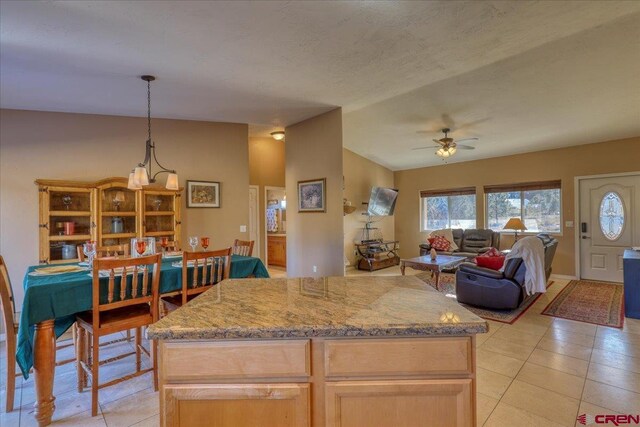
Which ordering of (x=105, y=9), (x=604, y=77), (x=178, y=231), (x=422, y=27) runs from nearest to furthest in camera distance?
1. (x=105, y=9)
2. (x=422, y=27)
3. (x=604, y=77)
4. (x=178, y=231)

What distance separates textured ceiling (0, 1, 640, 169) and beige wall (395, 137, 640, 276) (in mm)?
1021

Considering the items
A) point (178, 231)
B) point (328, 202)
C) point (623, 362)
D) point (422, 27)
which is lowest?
point (623, 362)

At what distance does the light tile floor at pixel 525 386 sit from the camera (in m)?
2.01

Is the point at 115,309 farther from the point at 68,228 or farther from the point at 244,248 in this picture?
the point at 68,228

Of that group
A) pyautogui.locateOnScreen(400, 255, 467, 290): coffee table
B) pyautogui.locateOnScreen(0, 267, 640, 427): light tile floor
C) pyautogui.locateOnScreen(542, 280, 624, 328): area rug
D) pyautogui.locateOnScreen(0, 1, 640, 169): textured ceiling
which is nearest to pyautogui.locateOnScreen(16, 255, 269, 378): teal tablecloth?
pyautogui.locateOnScreen(0, 267, 640, 427): light tile floor

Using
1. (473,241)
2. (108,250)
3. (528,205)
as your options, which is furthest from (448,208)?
(108,250)

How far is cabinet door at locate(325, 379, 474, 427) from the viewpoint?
1064 mm

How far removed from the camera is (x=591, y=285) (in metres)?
5.38

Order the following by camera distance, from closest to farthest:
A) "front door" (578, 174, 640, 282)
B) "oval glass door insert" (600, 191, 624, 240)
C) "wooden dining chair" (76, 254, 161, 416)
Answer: "wooden dining chair" (76, 254, 161, 416), "front door" (578, 174, 640, 282), "oval glass door insert" (600, 191, 624, 240)

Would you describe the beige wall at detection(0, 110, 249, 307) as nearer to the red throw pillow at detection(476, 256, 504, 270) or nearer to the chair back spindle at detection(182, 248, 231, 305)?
the chair back spindle at detection(182, 248, 231, 305)

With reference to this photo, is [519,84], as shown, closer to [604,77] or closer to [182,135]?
[604,77]

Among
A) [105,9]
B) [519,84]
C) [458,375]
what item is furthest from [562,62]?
[105,9]

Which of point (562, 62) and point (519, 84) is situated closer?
point (562, 62)

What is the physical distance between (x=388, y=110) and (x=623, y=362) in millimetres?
3728
